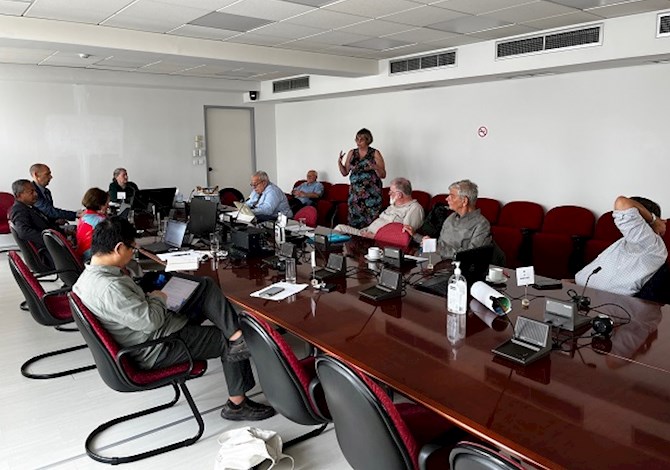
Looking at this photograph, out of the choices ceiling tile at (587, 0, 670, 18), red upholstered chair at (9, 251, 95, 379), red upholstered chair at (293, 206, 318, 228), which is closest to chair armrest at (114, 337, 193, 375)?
red upholstered chair at (9, 251, 95, 379)

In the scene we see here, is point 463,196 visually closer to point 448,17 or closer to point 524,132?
point 448,17

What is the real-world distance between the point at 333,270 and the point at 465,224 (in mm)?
1160

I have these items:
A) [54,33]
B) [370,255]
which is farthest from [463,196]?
[54,33]

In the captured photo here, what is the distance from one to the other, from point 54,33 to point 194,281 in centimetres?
336

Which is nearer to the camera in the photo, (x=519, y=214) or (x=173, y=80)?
(x=519, y=214)

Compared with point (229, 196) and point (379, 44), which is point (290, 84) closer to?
point (229, 196)

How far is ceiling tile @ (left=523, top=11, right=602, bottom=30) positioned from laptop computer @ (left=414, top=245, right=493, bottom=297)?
2.93 m

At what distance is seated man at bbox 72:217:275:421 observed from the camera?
260 cm

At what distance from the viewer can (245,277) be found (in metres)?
3.44

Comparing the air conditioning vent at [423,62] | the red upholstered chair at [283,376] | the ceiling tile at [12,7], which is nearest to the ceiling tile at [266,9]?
the ceiling tile at [12,7]

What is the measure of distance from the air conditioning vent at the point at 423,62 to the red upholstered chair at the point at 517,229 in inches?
73.9

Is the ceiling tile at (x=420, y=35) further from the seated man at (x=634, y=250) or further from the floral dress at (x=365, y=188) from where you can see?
the seated man at (x=634, y=250)

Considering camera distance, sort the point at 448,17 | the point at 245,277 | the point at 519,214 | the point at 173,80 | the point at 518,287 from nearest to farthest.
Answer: the point at 518,287, the point at 245,277, the point at 448,17, the point at 519,214, the point at 173,80

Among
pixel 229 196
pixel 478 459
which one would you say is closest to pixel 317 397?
pixel 478 459
